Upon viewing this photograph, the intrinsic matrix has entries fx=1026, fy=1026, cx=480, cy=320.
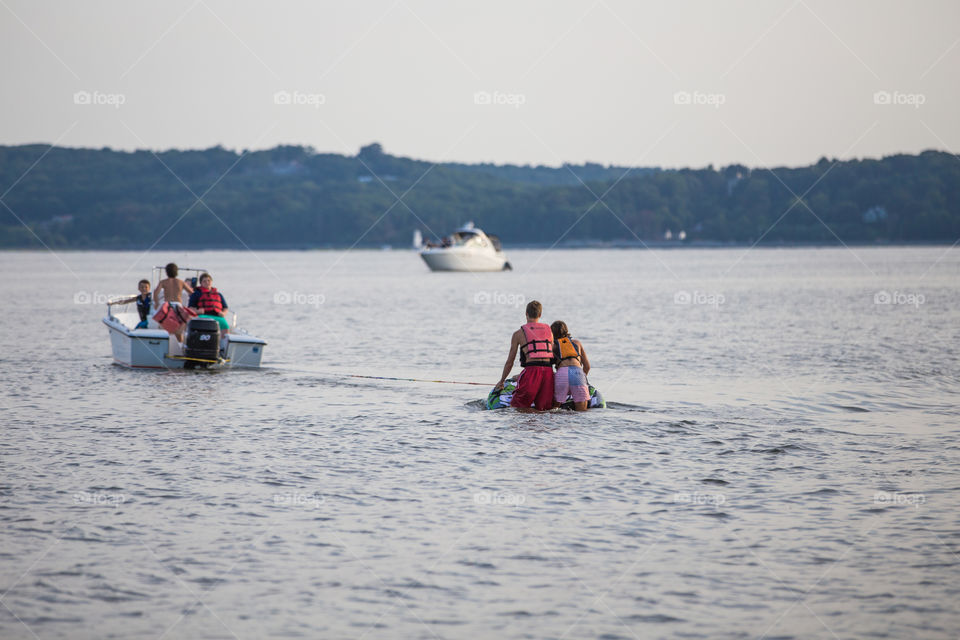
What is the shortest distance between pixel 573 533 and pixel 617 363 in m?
17.7

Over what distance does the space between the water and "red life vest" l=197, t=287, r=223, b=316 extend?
1.55 meters

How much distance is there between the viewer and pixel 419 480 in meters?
12.7

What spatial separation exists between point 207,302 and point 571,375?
9741mm

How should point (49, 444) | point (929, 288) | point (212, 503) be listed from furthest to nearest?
point (929, 288) → point (49, 444) → point (212, 503)

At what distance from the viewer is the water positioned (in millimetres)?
8102

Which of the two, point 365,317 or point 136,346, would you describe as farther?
point 365,317

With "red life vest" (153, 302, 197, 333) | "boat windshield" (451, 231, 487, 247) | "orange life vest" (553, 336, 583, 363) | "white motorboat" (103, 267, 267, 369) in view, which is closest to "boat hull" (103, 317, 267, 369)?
"white motorboat" (103, 267, 267, 369)

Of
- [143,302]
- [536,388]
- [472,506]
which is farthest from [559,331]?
[143,302]

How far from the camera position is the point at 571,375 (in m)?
18.0

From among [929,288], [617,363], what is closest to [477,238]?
[929,288]

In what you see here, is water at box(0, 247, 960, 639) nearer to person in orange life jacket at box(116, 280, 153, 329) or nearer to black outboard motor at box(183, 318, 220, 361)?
black outboard motor at box(183, 318, 220, 361)

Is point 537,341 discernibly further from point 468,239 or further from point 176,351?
point 468,239

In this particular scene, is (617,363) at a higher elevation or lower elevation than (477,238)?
lower

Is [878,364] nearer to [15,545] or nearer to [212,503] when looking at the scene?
[212,503]
